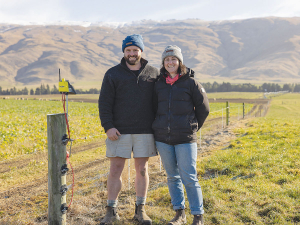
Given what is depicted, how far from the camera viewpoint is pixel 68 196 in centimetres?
468

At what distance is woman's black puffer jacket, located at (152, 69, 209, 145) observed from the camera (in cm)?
332

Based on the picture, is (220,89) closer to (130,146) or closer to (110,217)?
(130,146)

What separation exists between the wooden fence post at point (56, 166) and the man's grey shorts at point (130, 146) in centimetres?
67

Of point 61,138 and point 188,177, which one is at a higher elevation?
point 61,138

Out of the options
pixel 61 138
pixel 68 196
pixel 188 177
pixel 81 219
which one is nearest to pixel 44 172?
pixel 68 196

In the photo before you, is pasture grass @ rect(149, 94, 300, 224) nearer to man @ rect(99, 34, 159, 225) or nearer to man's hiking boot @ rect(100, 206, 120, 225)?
man's hiking boot @ rect(100, 206, 120, 225)

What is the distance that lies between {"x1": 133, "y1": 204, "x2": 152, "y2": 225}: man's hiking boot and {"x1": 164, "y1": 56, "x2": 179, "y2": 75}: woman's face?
2.02 metres

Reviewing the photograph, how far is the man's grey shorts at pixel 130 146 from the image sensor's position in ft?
11.3

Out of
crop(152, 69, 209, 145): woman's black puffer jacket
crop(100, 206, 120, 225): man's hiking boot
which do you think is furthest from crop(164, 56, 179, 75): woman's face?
crop(100, 206, 120, 225): man's hiking boot

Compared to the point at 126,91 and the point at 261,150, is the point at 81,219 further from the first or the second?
the point at 261,150

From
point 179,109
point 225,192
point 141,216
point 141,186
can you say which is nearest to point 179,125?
point 179,109

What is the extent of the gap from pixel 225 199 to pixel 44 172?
4.96 metres

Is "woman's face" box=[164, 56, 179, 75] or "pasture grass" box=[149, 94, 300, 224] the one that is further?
"pasture grass" box=[149, 94, 300, 224]

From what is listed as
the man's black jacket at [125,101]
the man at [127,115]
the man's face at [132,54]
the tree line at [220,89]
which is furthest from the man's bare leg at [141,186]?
the tree line at [220,89]
